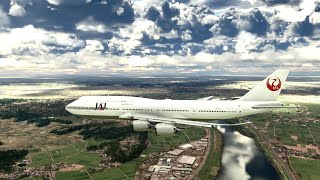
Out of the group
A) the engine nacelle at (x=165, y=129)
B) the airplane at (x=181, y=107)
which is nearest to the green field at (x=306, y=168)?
the airplane at (x=181, y=107)

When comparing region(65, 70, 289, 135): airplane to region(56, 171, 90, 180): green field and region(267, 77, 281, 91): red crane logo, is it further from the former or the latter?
region(56, 171, 90, 180): green field

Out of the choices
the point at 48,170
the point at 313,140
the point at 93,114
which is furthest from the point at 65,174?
the point at 313,140

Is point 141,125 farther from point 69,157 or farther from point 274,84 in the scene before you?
point 69,157

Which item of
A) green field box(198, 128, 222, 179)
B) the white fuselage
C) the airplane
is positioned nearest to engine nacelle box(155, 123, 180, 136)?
the airplane

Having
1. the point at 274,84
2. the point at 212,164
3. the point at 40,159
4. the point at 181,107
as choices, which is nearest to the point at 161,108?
the point at 181,107

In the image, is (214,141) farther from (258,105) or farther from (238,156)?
(258,105)

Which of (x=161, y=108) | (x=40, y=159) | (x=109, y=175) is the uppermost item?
(x=161, y=108)
